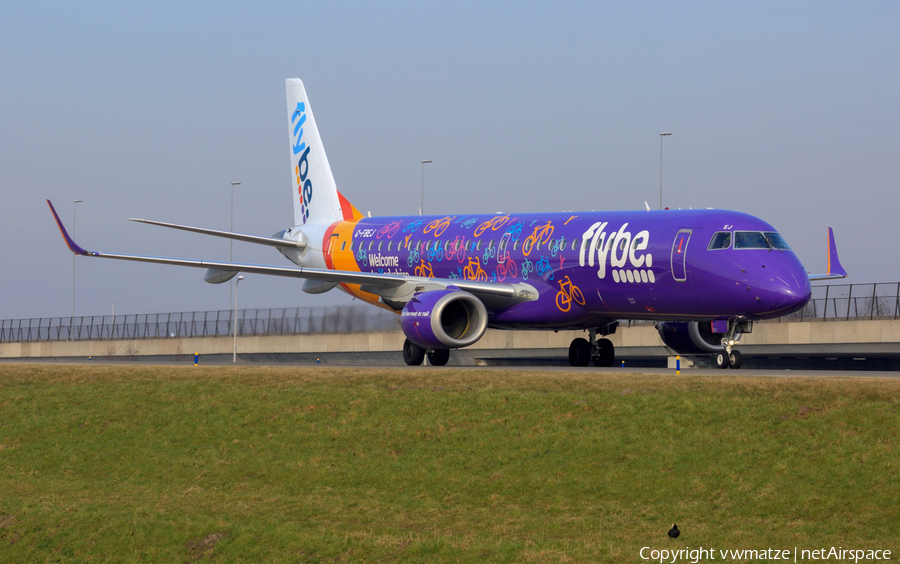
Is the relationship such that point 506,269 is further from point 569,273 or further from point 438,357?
point 438,357

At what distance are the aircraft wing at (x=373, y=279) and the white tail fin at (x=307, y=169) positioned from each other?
29.8 feet

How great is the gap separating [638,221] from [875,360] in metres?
19.4

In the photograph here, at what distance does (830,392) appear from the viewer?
1814 centimetres

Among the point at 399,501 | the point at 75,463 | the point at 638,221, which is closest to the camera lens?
the point at 399,501

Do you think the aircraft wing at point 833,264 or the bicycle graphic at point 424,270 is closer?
the aircraft wing at point 833,264

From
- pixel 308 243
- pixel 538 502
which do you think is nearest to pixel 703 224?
pixel 538 502

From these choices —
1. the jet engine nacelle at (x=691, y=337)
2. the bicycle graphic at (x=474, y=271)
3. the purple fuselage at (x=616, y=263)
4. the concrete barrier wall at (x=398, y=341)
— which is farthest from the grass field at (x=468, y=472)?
the concrete barrier wall at (x=398, y=341)

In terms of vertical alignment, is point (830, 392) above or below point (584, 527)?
above

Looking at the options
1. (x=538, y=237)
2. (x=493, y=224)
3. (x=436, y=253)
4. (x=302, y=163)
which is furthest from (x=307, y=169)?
(x=538, y=237)

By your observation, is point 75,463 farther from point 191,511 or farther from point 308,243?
point 308,243

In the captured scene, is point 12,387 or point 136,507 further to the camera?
point 12,387

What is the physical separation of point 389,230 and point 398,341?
53.4ft

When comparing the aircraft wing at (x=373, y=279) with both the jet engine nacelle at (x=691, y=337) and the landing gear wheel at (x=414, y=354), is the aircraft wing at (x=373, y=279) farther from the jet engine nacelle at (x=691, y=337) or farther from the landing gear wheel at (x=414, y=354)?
the jet engine nacelle at (x=691, y=337)

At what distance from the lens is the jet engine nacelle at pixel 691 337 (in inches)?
1135
